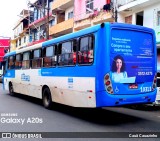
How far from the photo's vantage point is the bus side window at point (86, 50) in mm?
9328

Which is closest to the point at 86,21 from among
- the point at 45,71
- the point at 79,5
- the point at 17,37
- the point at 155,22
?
the point at 79,5

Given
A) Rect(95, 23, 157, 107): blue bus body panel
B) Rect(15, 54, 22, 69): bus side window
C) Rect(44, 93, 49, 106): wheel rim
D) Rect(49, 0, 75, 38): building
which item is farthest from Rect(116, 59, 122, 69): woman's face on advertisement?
Rect(49, 0, 75, 38): building

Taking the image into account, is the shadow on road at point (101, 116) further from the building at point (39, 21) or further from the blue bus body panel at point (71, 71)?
the building at point (39, 21)

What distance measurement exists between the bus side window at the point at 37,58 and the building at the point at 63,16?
17336mm

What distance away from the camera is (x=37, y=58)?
1382cm

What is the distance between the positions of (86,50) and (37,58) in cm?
476

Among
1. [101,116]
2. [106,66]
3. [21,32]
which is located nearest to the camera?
[106,66]

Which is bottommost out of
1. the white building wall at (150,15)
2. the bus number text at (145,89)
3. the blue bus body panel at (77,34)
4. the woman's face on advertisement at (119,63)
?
the bus number text at (145,89)

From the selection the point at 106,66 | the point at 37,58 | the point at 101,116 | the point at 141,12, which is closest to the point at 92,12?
the point at 141,12

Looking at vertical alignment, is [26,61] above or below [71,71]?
above

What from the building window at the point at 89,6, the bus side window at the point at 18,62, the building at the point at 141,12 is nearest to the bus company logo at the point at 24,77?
the bus side window at the point at 18,62

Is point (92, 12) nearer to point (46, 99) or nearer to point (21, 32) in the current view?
point (46, 99)

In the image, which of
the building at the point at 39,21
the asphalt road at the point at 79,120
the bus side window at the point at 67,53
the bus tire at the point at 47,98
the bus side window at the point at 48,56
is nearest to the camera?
the asphalt road at the point at 79,120

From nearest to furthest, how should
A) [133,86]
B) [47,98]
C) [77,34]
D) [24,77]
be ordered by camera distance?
1. [133,86]
2. [77,34]
3. [47,98]
4. [24,77]
